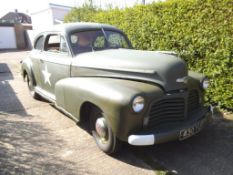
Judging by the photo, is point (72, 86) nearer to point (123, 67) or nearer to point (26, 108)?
point (123, 67)

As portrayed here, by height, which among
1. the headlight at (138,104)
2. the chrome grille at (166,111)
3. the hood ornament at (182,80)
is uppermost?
the hood ornament at (182,80)

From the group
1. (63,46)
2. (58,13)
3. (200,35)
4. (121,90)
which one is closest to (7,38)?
(58,13)

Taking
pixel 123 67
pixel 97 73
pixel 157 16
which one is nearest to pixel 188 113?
pixel 123 67

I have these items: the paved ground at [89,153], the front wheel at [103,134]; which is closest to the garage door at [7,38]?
the paved ground at [89,153]

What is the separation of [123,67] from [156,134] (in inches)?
46.3

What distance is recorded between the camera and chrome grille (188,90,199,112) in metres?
3.90

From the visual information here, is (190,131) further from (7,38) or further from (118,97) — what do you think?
(7,38)

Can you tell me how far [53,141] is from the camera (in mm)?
4336

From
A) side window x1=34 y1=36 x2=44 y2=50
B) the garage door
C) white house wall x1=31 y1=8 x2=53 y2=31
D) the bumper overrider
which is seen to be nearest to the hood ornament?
the bumper overrider

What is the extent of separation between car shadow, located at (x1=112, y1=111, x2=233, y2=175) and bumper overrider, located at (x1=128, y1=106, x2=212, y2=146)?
0.39m

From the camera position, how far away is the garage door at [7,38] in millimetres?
24484

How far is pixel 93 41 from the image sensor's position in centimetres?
495

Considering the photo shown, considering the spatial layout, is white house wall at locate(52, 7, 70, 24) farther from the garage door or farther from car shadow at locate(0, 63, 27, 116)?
car shadow at locate(0, 63, 27, 116)

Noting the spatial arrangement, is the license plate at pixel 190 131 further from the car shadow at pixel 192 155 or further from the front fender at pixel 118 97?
the front fender at pixel 118 97
